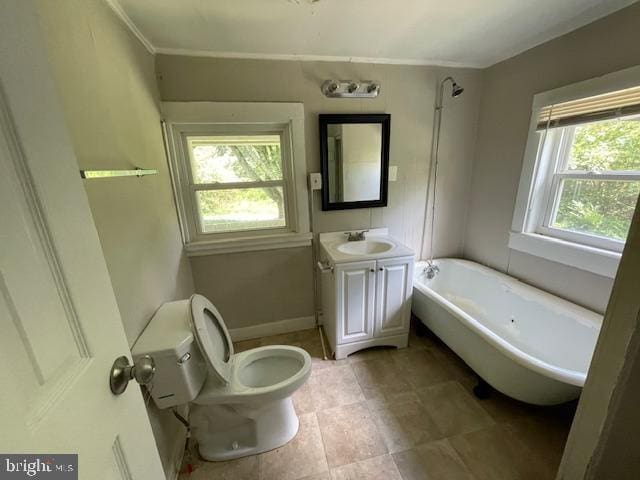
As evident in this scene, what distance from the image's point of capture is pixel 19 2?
0.41 m

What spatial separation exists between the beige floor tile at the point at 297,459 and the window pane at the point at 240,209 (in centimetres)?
140

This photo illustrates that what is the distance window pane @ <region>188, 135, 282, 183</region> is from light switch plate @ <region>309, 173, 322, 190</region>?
26 cm

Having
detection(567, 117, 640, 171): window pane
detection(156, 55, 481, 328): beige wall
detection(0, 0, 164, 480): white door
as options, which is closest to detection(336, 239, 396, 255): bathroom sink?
detection(156, 55, 481, 328): beige wall

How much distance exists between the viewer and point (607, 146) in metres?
1.49

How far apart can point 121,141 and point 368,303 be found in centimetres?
166

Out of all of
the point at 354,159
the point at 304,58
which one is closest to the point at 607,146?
the point at 354,159

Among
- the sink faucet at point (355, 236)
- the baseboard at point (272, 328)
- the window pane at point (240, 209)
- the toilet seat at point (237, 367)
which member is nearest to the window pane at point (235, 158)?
Result: the window pane at point (240, 209)

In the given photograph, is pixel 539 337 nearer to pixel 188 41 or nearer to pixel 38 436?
pixel 38 436

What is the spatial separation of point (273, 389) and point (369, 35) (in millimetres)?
2004

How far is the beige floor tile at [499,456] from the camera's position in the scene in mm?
1195

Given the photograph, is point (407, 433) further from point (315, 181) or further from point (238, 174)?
point (238, 174)

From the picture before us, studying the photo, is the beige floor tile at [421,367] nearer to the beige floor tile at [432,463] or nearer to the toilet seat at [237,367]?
the beige floor tile at [432,463]

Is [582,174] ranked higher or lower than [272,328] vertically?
higher

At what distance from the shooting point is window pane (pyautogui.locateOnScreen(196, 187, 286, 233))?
196 cm
